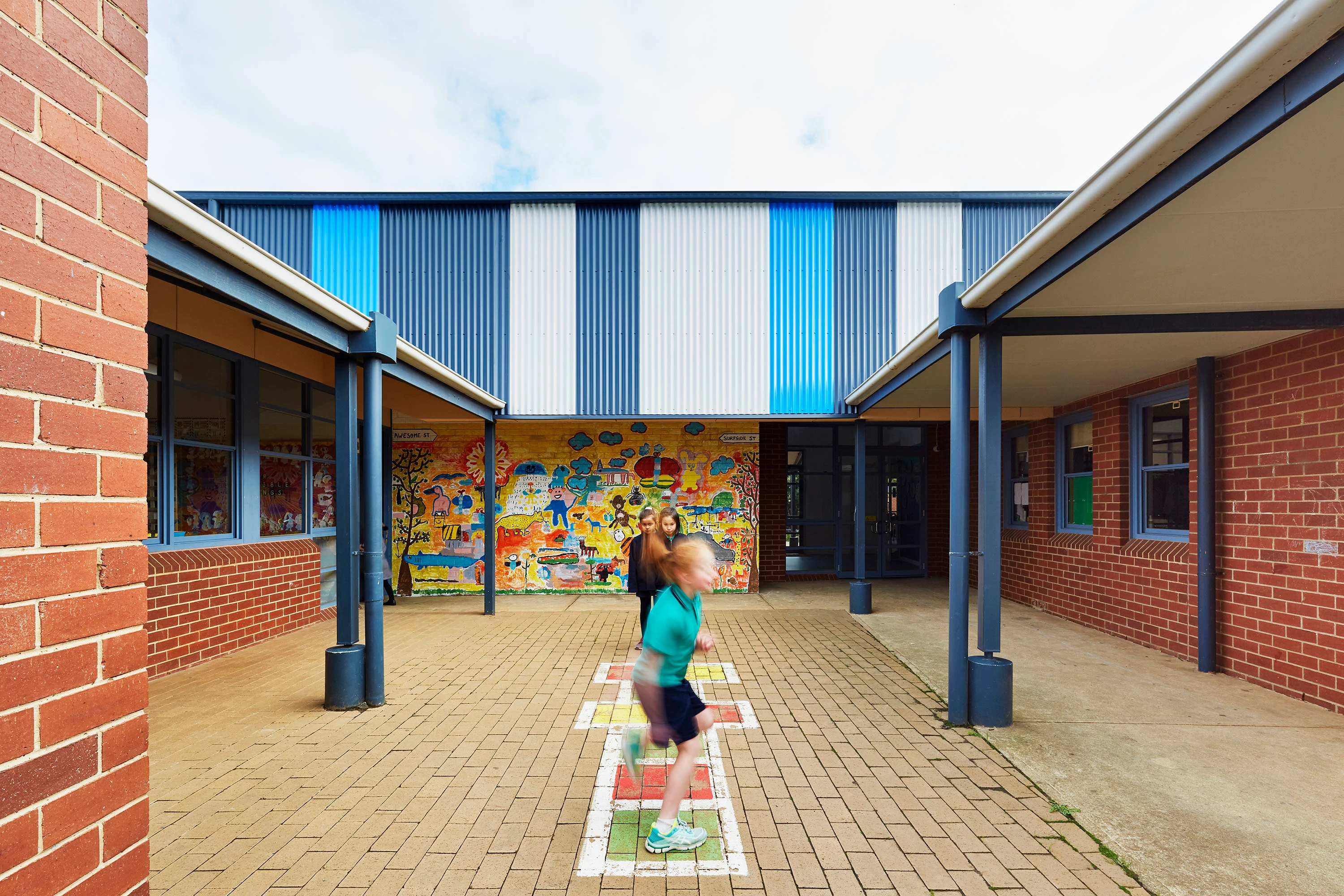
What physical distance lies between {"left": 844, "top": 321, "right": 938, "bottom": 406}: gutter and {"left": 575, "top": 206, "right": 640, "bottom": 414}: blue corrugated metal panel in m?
3.68

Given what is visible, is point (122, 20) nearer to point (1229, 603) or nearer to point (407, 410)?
point (1229, 603)

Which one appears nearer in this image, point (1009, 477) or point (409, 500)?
point (1009, 477)

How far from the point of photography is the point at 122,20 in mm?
1197

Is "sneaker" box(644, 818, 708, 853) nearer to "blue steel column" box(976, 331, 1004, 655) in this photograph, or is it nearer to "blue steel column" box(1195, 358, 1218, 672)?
"blue steel column" box(976, 331, 1004, 655)

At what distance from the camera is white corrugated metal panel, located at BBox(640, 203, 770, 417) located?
11.2m

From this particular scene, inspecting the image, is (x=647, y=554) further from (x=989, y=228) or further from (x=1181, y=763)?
(x=989, y=228)

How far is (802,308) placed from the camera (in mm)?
11289

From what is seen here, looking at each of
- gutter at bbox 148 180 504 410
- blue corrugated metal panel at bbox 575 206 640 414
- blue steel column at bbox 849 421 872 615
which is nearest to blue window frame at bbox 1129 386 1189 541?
blue steel column at bbox 849 421 872 615

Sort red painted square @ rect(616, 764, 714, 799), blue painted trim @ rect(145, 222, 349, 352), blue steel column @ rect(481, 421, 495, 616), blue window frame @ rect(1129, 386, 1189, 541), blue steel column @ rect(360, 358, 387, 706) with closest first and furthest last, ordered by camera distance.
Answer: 1. blue painted trim @ rect(145, 222, 349, 352)
2. red painted square @ rect(616, 764, 714, 799)
3. blue steel column @ rect(360, 358, 387, 706)
4. blue window frame @ rect(1129, 386, 1189, 541)
5. blue steel column @ rect(481, 421, 495, 616)

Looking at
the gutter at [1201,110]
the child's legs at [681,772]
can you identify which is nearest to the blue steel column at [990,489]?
the gutter at [1201,110]

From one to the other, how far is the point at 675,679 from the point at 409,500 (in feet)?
31.1

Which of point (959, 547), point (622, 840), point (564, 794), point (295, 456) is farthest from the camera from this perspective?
point (295, 456)

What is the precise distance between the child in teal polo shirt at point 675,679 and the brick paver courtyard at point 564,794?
0.48ft

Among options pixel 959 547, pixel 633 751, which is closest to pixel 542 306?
pixel 959 547
